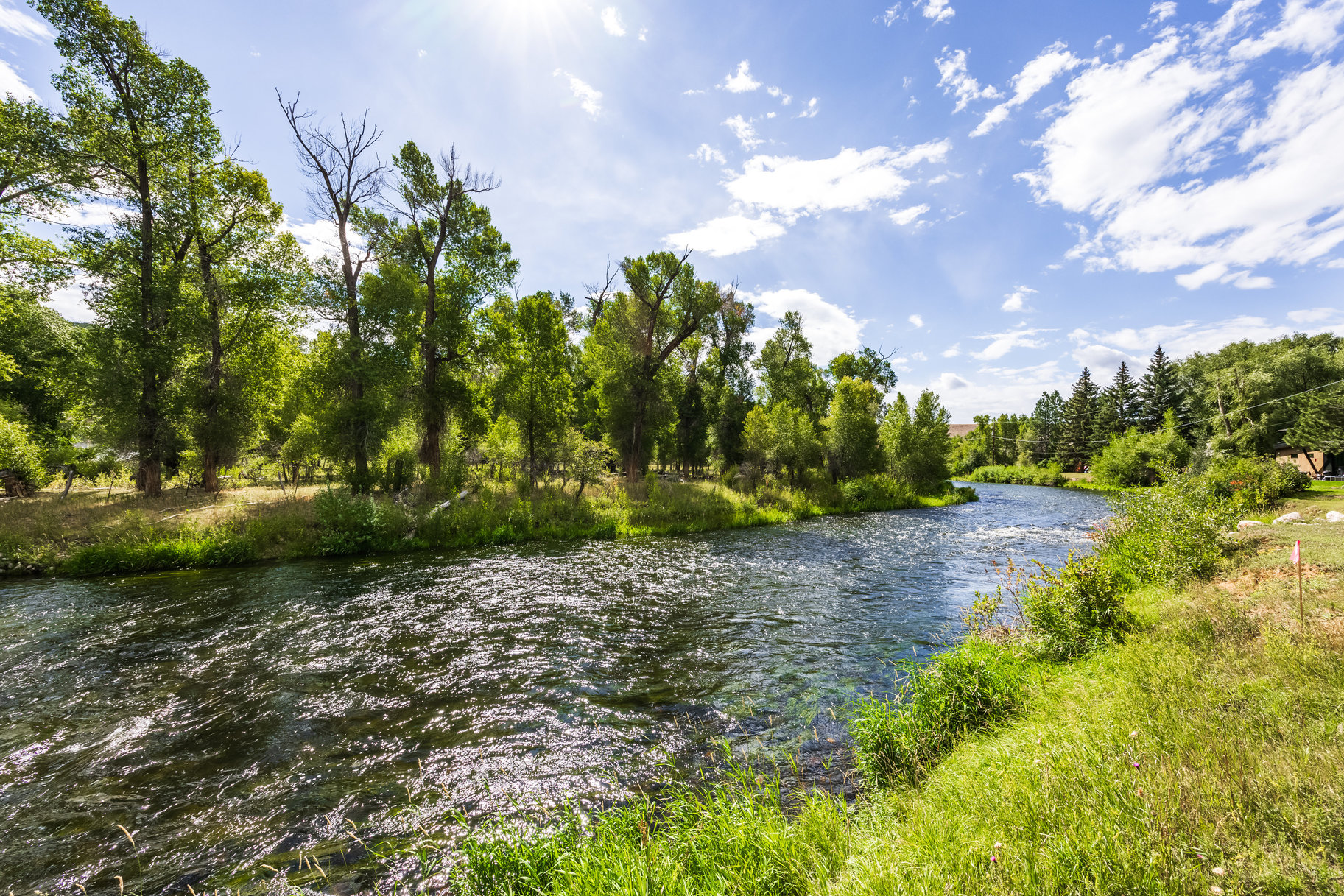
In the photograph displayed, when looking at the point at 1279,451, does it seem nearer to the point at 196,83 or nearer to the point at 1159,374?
the point at 1159,374

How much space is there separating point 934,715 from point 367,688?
8.57 m

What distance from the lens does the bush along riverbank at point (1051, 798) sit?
264 cm

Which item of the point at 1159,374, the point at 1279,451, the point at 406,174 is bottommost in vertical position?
the point at 1279,451

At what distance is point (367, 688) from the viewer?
7527 millimetres

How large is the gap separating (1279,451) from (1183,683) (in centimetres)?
7008

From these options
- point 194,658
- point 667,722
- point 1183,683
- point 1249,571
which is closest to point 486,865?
point 667,722

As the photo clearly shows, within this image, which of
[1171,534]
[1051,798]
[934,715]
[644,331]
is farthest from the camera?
[644,331]

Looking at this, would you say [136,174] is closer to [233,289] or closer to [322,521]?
[233,289]

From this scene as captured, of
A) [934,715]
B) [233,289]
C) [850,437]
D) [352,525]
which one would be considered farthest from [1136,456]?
[233,289]

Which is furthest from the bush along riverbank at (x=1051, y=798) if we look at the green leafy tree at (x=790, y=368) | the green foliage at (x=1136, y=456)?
the green foliage at (x=1136, y=456)

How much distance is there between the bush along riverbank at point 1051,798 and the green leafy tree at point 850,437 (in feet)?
112

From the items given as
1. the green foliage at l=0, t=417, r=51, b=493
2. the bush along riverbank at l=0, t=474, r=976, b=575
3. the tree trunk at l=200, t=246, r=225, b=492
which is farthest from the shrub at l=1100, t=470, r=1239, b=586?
the green foliage at l=0, t=417, r=51, b=493

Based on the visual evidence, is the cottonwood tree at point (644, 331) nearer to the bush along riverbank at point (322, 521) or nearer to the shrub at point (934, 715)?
the bush along riverbank at point (322, 521)

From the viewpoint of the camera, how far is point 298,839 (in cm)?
451
